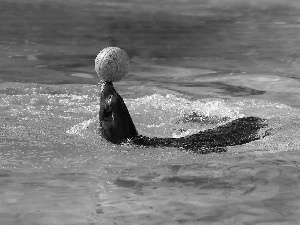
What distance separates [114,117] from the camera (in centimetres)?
696

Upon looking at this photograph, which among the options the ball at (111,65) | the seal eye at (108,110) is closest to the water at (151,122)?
the seal eye at (108,110)

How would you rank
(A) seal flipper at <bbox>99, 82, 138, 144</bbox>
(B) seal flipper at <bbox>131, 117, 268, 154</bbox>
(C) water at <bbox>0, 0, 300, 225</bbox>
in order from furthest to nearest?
(B) seal flipper at <bbox>131, 117, 268, 154</bbox> → (A) seal flipper at <bbox>99, 82, 138, 144</bbox> → (C) water at <bbox>0, 0, 300, 225</bbox>

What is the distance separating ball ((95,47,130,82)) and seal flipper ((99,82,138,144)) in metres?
0.09

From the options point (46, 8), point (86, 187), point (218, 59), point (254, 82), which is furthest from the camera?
point (46, 8)

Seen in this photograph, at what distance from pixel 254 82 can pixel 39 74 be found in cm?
342

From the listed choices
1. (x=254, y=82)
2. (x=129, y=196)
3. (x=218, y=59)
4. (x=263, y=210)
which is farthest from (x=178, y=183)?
(x=218, y=59)

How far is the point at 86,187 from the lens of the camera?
253 inches

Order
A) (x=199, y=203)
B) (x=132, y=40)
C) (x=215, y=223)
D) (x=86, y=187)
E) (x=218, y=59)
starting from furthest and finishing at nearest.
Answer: (x=132, y=40)
(x=218, y=59)
(x=86, y=187)
(x=199, y=203)
(x=215, y=223)

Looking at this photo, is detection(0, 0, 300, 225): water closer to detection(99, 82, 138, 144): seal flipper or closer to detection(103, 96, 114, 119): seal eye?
detection(99, 82, 138, 144): seal flipper

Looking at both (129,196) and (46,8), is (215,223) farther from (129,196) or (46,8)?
(46,8)

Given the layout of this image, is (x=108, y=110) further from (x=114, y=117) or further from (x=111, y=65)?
(x=111, y=65)

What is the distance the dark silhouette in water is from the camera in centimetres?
700

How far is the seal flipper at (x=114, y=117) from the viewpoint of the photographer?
22.9 ft

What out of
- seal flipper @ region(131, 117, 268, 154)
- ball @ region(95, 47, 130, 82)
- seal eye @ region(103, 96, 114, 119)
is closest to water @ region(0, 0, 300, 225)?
seal flipper @ region(131, 117, 268, 154)
